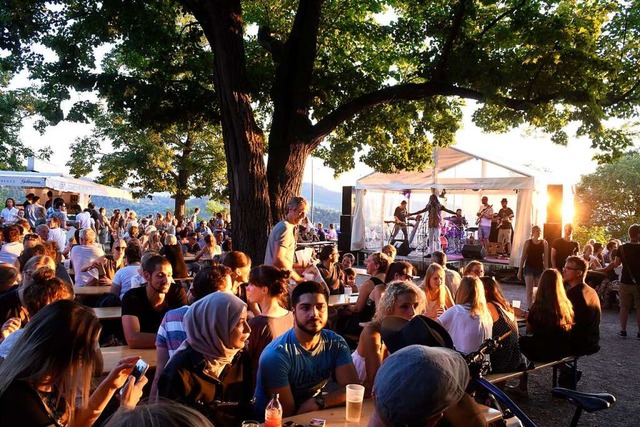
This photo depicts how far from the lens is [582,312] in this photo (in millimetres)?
5996

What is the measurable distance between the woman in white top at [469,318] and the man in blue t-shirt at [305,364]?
166cm

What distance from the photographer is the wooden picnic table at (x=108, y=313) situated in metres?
5.27

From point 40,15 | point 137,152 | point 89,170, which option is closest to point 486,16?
point 40,15

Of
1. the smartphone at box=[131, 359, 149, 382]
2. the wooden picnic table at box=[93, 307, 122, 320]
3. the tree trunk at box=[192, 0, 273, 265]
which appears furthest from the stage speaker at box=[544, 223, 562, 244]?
the smartphone at box=[131, 359, 149, 382]

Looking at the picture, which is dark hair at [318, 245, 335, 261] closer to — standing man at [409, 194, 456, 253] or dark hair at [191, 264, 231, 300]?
dark hair at [191, 264, 231, 300]

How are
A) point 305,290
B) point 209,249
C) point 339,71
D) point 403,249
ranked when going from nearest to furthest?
1. point 305,290
2. point 209,249
3. point 339,71
4. point 403,249

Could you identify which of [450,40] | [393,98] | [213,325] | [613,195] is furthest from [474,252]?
[613,195]

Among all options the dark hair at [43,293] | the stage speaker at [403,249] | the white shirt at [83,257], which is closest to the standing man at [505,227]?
the stage speaker at [403,249]

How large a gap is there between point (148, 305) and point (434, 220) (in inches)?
580

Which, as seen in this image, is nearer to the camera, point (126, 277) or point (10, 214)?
point (126, 277)

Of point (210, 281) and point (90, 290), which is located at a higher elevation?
point (210, 281)

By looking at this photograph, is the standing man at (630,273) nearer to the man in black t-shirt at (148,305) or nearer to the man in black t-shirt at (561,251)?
the man in black t-shirt at (561,251)

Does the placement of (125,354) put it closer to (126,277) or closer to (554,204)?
(126,277)

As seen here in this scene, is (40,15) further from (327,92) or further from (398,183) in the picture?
(398,183)
